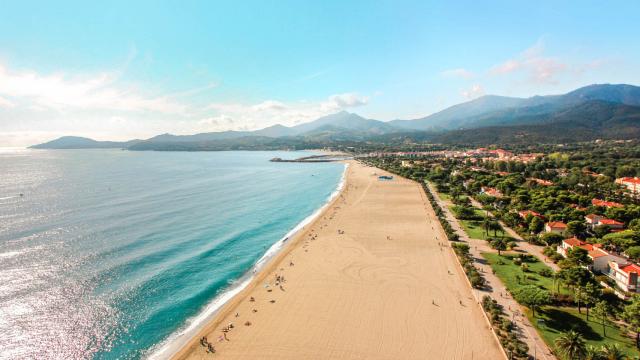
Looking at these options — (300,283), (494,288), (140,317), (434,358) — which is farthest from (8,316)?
(494,288)

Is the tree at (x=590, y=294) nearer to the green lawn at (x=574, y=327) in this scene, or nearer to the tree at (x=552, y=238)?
the green lawn at (x=574, y=327)

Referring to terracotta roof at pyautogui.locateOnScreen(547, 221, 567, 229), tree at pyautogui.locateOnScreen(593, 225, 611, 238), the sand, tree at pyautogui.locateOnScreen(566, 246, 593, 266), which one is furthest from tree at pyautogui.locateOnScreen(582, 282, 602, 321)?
tree at pyautogui.locateOnScreen(593, 225, 611, 238)

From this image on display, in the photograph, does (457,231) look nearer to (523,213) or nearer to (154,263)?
(523,213)

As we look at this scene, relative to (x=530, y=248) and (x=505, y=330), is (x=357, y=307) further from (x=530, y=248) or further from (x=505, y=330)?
(x=530, y=248)

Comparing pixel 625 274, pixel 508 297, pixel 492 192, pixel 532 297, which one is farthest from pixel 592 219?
pixel 532 297

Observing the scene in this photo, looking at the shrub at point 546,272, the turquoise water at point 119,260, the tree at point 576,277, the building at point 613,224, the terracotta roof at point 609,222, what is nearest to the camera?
the turquoise water at point 119,260

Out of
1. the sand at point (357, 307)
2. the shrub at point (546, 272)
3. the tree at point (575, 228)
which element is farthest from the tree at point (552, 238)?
the sand at point (357, 307)

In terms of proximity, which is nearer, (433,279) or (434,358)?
(434,358)
